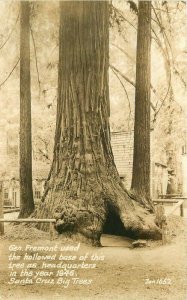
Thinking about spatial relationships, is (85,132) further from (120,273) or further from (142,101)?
(120,273)

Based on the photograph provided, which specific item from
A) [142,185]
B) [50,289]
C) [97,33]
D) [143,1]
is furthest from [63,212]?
[143,1]

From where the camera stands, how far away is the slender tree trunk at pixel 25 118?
23.3 feet

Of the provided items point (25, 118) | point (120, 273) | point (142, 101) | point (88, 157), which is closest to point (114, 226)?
point (120, 273)

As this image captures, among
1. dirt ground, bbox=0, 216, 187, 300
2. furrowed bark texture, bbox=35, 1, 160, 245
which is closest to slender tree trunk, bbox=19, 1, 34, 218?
furrowed bark texture, bbox=35, 1, 160, 245

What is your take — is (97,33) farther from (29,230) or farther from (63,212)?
(29,230)

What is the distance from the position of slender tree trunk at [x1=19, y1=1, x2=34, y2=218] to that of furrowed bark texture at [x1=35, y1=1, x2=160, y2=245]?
1219mm

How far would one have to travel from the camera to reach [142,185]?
6.77m

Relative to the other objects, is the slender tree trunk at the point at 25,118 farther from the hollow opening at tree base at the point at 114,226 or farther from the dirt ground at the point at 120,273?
the hollow opening at tree base at the point at 114,226

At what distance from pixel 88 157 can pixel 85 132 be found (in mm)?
370

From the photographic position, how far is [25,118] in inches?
284

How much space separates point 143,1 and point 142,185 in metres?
3.12

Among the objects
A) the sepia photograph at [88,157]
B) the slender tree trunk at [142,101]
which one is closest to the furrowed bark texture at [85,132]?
the sepia photograph at [88,157]

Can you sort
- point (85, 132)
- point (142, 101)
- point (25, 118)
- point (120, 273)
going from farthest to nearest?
point (25, 118) → point (142, 101) → point (85, 132) → point (120, 273)

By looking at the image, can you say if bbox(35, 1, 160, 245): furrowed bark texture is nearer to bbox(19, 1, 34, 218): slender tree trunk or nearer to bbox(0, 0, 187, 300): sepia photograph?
bbox(0, 0, 187, 300): sepia photograph
